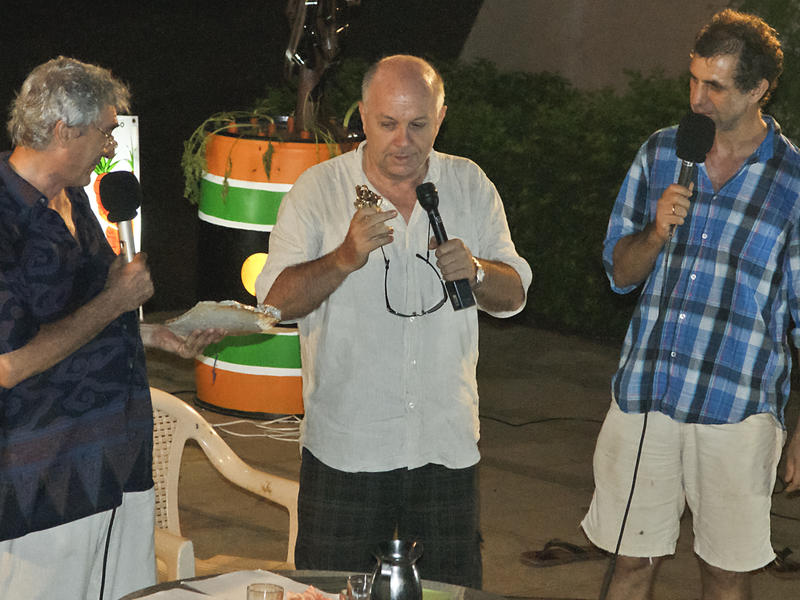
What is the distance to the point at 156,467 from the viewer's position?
3.98 m

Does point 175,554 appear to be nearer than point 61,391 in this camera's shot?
No

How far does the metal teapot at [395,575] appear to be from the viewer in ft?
7.80

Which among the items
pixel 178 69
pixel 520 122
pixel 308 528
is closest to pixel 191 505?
pixel 308 528

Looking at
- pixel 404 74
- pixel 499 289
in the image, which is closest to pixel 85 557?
pixel 499 289

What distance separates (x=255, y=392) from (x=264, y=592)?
425 centimetres

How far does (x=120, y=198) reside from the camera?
280 centimetres

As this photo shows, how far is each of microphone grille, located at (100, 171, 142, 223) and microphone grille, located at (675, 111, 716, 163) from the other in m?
1.49

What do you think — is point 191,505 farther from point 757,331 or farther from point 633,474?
point 757,331

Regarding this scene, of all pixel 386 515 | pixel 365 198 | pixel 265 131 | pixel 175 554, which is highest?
pixel 365 198

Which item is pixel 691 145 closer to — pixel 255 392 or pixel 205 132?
pixel 255 392

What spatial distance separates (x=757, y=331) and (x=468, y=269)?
3.29 feet

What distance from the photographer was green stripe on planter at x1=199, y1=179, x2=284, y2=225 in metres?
6.41

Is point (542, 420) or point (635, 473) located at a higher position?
point (635, 473)

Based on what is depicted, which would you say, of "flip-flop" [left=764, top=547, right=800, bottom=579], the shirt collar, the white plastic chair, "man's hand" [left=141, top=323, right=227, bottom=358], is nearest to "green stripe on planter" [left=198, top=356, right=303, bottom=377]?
the white plastic chair
